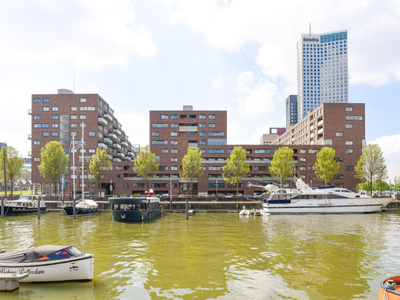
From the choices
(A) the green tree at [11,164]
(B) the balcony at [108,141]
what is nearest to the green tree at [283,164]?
(B) the balcony at [108,141]

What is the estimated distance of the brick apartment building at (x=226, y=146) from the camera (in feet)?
322

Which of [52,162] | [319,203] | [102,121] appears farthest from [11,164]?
[319,203]

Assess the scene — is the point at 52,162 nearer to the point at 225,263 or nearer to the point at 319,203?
the point at 319,203

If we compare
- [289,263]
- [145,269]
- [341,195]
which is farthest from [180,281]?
[341,195]

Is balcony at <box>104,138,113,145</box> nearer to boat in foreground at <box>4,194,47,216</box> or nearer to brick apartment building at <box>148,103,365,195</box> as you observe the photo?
brick apartment building at <box>148,103,365,195</box>

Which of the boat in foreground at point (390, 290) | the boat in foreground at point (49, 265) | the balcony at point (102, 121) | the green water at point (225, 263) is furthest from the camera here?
the balcony at point (102, 121)

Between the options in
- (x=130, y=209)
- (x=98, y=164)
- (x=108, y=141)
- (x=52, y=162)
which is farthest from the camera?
(x=108, y=141)

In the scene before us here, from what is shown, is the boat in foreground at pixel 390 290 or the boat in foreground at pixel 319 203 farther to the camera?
the boat in foreground at pixel 319 203

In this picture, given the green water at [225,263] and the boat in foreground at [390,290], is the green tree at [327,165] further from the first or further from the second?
the boat in foreground at [390,290]

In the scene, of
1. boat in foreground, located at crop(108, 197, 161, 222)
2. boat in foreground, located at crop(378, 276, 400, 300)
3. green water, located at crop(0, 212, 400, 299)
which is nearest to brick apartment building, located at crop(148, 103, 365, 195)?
boat in foreground, located at crop(108, 197, 161, 222)

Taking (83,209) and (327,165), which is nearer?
(83,209)

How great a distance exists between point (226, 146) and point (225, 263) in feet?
270

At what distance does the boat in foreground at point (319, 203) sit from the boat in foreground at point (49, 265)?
45634mm

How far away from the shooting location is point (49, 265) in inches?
615
